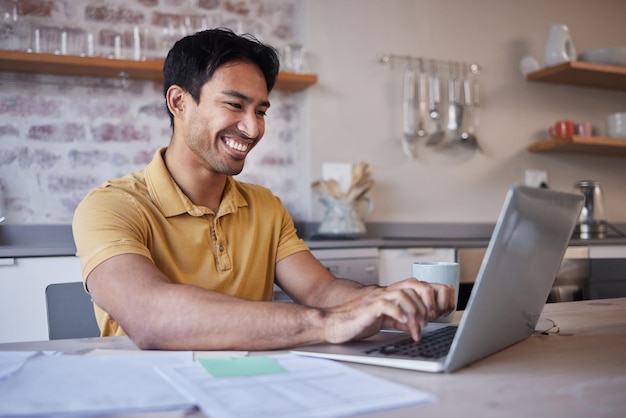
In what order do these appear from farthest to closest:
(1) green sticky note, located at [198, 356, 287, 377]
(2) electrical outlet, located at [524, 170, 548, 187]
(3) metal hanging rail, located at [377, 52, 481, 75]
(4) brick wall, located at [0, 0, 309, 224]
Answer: (2) electrical outlet, located at [524, 170, 548, 187]
(3) metal hanging rail, located at [377, 52, 481, 75]
(4) brick wall, located at [0, 0, 309, 224]
(1) green sticky note, located at [198, 356, 287, 377]

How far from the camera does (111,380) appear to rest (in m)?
0.70

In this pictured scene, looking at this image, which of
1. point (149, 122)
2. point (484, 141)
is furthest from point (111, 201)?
point (484, 141)

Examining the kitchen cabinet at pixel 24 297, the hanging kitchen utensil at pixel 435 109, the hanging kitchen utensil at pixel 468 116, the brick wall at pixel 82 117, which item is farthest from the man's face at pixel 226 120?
the hanging kitchen utensil at pixel 468 116

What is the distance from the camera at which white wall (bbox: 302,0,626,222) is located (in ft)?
11.1

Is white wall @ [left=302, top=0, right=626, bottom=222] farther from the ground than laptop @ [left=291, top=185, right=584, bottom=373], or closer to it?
farther from the ground

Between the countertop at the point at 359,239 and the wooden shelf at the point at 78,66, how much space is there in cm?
71

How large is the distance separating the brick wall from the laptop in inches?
91.9

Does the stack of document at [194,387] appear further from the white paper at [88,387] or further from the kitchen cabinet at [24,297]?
the kitchen cabinet at [24,297]

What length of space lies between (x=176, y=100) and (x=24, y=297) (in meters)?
1.18

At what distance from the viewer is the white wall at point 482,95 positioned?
133 inches

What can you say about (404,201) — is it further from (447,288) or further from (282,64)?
(447,288)

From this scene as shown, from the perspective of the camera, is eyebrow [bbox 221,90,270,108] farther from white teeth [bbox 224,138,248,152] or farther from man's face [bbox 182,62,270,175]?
white teeth [bbox 224,138,248,152]

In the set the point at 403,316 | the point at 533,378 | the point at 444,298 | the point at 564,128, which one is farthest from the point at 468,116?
the point at 533,378

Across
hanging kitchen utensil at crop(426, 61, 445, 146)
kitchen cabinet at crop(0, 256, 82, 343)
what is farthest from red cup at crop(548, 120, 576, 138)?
kitchen cabinet at crop(0, 256, 82, 343)
